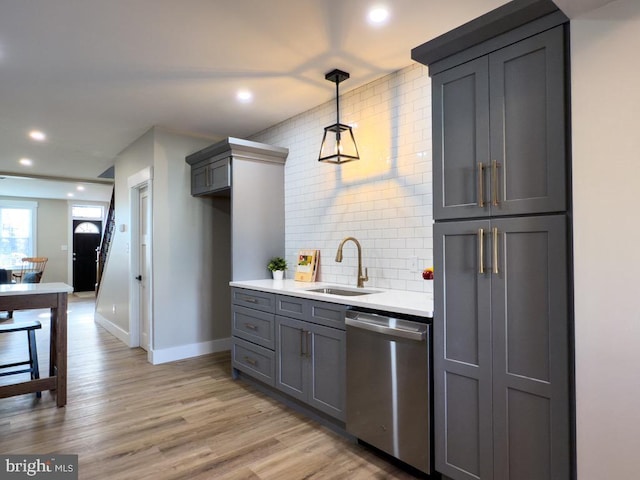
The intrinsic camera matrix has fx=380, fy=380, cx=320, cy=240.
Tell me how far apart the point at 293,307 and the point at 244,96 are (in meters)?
2.01

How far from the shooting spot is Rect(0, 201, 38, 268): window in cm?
981

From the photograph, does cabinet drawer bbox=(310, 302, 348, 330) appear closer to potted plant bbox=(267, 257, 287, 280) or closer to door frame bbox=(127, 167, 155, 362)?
potted plant bbox=(267, 257, 287, 280)

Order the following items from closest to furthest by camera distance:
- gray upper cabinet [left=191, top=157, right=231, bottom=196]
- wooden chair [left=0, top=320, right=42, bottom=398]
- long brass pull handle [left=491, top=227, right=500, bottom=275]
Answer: long brass pull handle [left=491, top=227, right=500, bottom=275] → wooden chair [left=0, top=320, right=42, bottom=398] → gray upper cabinet [left=191, top=157, right=231, bottom=196]

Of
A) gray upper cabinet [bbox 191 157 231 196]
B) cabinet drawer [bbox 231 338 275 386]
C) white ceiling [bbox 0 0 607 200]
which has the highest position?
white ceiling [bbox 0 0 607 200]

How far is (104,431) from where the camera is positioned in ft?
8.79

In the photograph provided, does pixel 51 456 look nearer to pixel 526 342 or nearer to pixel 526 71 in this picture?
pixel 526 342

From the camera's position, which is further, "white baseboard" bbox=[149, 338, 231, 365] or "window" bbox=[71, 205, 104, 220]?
"window" bbox=[71, 205, 104, 220]

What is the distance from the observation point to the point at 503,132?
1795 millimetres

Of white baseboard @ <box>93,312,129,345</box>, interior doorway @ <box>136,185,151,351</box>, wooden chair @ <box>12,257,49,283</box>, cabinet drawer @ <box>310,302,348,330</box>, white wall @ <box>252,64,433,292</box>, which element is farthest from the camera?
wooden chair @ <box>12,257,49,283</box>

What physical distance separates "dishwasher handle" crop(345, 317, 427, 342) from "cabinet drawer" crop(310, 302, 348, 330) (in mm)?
106

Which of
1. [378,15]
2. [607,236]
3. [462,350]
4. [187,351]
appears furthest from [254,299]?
[607,236]

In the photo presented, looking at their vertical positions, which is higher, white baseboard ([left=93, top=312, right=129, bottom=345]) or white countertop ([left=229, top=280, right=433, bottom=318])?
white countertop ([left=229, top=280, right=433, bottom=318])

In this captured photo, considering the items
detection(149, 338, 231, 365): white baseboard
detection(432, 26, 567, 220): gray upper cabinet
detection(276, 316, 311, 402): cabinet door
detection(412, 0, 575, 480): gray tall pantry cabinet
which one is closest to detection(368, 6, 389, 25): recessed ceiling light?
detection(412, 0, 575, 480): gray tall pantry cabinet

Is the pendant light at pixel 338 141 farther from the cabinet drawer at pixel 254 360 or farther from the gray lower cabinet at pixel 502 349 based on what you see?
the cabinet drawer at pixel 254 360
